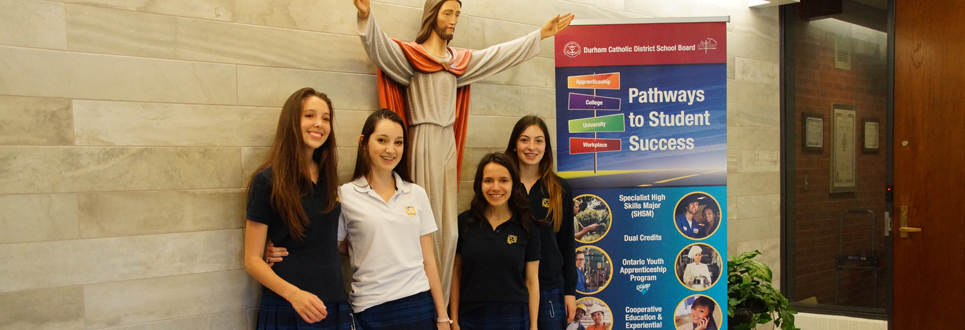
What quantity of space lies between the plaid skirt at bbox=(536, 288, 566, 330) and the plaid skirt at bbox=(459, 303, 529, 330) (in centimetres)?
18

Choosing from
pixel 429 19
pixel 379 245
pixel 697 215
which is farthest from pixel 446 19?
pixel 697 215

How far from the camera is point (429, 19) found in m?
2.99

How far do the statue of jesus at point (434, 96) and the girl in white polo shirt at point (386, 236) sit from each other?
0.77ft

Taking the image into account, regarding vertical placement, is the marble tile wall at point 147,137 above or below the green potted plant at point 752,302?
above

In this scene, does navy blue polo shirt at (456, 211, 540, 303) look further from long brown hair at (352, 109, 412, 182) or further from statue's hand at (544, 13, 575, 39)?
statue's hand at (544, 13, 575, 39)

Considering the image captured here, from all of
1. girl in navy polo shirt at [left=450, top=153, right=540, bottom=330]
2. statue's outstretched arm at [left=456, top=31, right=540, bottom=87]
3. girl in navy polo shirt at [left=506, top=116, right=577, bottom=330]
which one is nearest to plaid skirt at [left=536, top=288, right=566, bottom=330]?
girl in navy polo shirt at [left=506, top=116, right=577, bottom=330]

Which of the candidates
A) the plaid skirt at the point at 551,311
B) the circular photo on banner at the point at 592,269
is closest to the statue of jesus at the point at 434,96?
the plaid skirt at the point at 551,311

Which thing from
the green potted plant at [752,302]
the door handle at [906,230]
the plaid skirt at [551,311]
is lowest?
the green potted plant at [752,302]

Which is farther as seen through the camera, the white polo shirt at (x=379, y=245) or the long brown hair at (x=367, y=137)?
the long brown hair at (x=367, y=137)

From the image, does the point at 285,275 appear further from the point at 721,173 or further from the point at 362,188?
the point at 721,173

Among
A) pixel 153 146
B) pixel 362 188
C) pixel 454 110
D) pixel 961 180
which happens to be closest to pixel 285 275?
pixel 362 188

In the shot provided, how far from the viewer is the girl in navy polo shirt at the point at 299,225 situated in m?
2.32

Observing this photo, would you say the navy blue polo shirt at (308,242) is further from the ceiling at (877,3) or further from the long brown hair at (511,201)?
the ceiling at (877,3)

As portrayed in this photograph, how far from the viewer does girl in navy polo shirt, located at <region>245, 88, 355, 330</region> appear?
2318 millimetres
